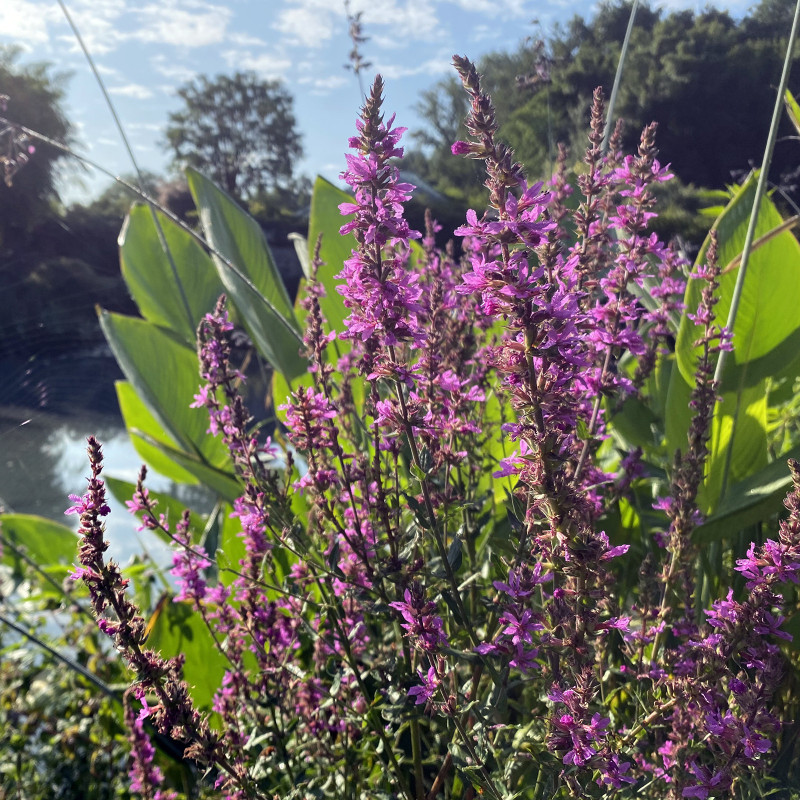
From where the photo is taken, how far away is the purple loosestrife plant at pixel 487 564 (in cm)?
73

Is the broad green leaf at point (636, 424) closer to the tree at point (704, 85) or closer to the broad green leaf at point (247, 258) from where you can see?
the broad green leaf at point (247, 258)

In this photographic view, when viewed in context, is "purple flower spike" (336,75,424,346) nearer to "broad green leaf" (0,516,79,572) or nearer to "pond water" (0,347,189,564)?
"pond water" (0,347,189,564)

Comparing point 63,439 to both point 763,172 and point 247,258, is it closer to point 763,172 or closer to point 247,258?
point 247,258

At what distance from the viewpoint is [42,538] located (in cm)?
260

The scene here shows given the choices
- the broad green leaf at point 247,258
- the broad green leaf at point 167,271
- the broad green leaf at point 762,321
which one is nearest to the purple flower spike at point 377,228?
the broad green leaf at point 762,321

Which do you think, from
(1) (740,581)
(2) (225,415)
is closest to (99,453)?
(2) (225,415)

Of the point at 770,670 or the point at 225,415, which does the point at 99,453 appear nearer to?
the point at 225,415

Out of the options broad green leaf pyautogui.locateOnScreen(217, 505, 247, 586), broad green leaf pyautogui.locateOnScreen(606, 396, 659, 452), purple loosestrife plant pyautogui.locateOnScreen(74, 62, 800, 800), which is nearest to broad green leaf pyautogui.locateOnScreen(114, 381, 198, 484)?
broad green leaf pyautogui.locateOnScreen(217, 505, 247, 586)

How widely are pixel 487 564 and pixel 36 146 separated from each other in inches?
330

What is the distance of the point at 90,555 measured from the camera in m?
0.77

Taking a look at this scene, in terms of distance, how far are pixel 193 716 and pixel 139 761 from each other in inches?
27.8

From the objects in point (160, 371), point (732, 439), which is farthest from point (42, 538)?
point (732, 439)

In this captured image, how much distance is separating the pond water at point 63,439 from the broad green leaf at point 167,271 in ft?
2.15

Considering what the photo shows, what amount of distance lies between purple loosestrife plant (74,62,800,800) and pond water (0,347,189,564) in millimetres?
1304
